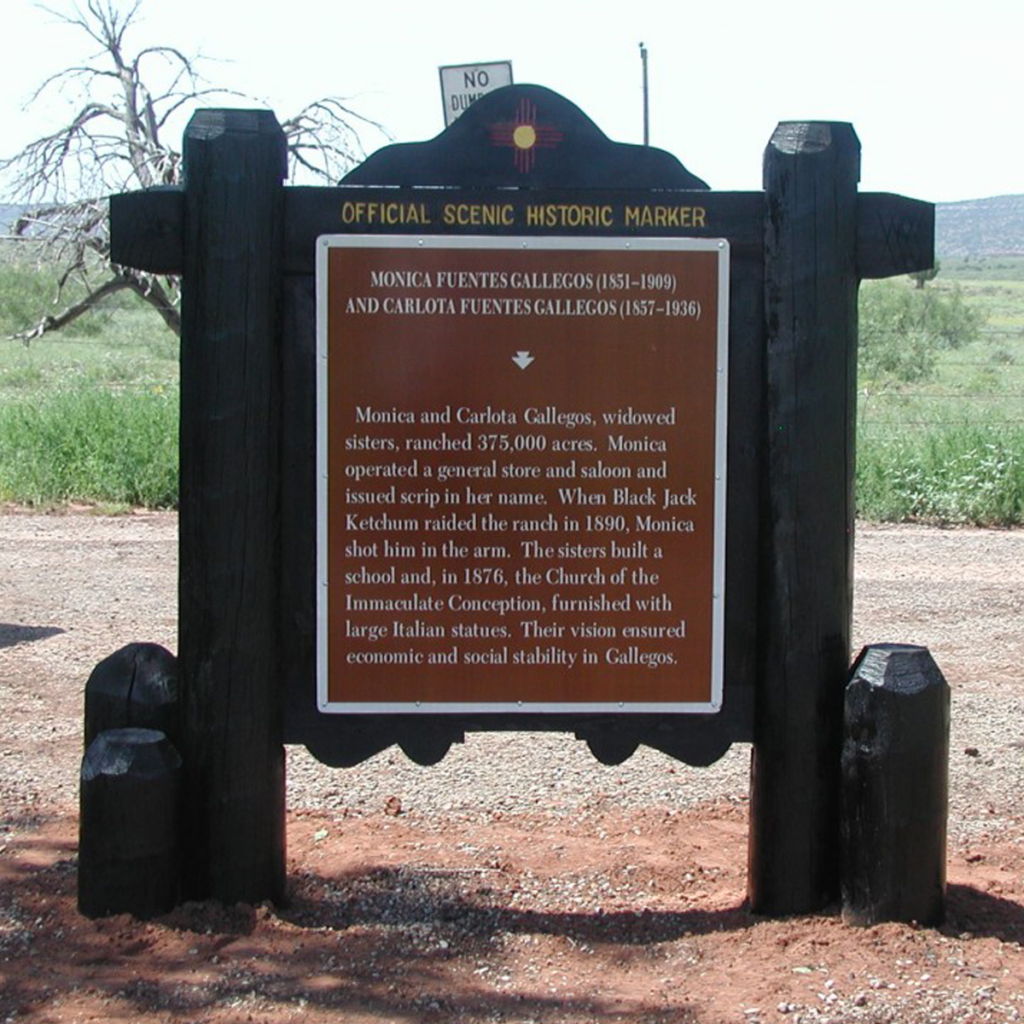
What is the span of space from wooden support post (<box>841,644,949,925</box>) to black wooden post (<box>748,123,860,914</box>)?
94 millimetres

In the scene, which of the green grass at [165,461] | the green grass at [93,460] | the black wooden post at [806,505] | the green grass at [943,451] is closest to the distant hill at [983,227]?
the green grass at [943,451]

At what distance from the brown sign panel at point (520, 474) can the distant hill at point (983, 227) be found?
440 ft

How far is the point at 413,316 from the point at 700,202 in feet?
2.40

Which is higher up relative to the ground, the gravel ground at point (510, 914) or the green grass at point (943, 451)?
the green grass at point (943, 451)

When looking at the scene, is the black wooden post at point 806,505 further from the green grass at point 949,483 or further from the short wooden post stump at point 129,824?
the green grass at point 949,483

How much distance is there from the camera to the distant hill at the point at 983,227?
13700 cm

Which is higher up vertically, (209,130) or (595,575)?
(209,130)

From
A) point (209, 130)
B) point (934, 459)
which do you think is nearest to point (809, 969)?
point (209, 130)

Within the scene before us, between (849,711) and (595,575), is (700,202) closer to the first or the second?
(595,575)

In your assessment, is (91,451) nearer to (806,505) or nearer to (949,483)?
(949,483)

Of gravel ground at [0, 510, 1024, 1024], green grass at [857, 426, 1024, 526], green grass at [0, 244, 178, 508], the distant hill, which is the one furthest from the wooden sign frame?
the distant hill

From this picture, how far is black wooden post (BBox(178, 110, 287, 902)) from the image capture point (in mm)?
3803

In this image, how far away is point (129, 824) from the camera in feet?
12.6

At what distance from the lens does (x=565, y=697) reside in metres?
3.96
